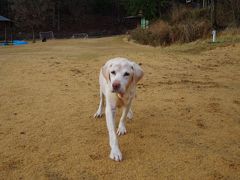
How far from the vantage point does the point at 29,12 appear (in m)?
51.0

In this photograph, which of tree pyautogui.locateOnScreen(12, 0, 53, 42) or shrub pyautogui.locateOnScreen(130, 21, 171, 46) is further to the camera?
tree pyautogui.locateOnScreen(12, 0, 53, 42)

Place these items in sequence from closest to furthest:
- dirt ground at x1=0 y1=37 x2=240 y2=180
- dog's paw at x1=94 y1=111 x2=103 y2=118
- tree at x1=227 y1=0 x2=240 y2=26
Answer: dirt ground at x1=0 y1=37 x2=240 y2=180, dog's paw at x1=94 y1=111 x2=103 y2=118, tree at x1=227 y1=0 x2=240 y2=26

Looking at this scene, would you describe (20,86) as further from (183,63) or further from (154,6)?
(154,6)

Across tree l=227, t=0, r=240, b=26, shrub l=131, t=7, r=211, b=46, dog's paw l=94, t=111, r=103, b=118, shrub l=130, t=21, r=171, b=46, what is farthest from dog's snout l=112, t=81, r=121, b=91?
tree l=227, t=0, r=240, b=26

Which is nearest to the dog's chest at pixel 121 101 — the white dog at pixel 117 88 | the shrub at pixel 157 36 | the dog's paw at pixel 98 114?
the white dog at pixel 117 88

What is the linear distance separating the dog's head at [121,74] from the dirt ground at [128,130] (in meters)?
0.75

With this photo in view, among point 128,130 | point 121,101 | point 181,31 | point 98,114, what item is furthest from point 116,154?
point 181,31

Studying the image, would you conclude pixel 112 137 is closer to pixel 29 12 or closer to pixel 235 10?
pixel 235 10

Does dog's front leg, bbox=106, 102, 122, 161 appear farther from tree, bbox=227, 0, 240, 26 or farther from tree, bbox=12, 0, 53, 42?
tree, bbox=12, 0, 53, 42

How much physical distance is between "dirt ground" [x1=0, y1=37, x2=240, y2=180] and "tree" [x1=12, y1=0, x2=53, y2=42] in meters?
46.9

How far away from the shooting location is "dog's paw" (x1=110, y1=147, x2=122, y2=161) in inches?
127

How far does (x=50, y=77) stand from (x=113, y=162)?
518cm

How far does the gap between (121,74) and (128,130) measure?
39.5 inches

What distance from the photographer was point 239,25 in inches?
805
